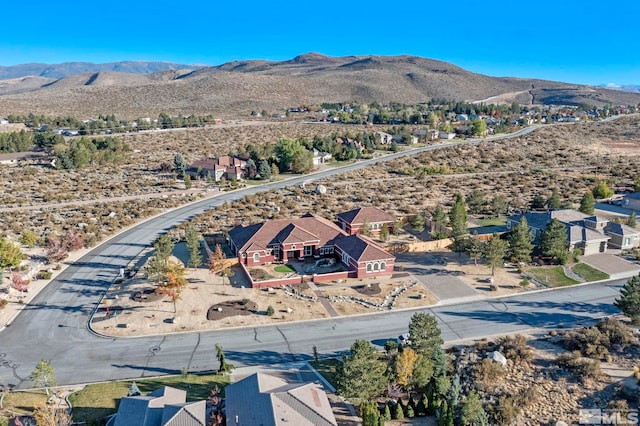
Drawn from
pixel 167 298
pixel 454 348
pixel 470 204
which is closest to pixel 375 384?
pixel 454 348

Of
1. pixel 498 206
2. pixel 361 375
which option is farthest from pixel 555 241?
pixel 361 375

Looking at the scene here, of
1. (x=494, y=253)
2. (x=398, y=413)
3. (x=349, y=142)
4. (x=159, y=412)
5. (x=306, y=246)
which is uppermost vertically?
(x=349, y=142)

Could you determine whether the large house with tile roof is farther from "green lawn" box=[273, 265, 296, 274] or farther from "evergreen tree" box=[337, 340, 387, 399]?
"evergreen tree" box=[337, 340, 387, 399]

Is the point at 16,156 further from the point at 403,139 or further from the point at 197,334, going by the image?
the point at 403,139

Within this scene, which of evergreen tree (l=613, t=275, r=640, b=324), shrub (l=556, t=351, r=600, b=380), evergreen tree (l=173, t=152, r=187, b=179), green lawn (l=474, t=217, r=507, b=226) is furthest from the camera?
evergreen tree (l=173, t=152, r=187, b=179)

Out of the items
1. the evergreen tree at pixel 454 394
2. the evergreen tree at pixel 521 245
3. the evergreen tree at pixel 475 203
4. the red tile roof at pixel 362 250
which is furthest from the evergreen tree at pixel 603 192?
the evergreen tree at pixel 454 394

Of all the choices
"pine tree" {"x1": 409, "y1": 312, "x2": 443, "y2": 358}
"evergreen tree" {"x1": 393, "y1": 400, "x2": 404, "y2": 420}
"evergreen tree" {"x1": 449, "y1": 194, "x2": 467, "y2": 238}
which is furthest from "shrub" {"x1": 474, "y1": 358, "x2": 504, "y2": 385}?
"evergreen tree" {"x1": 449, "y1": 194, "x2": 467, "y2": 238}

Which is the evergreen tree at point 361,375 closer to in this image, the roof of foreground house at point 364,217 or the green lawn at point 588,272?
the green lawn at point 588,272
